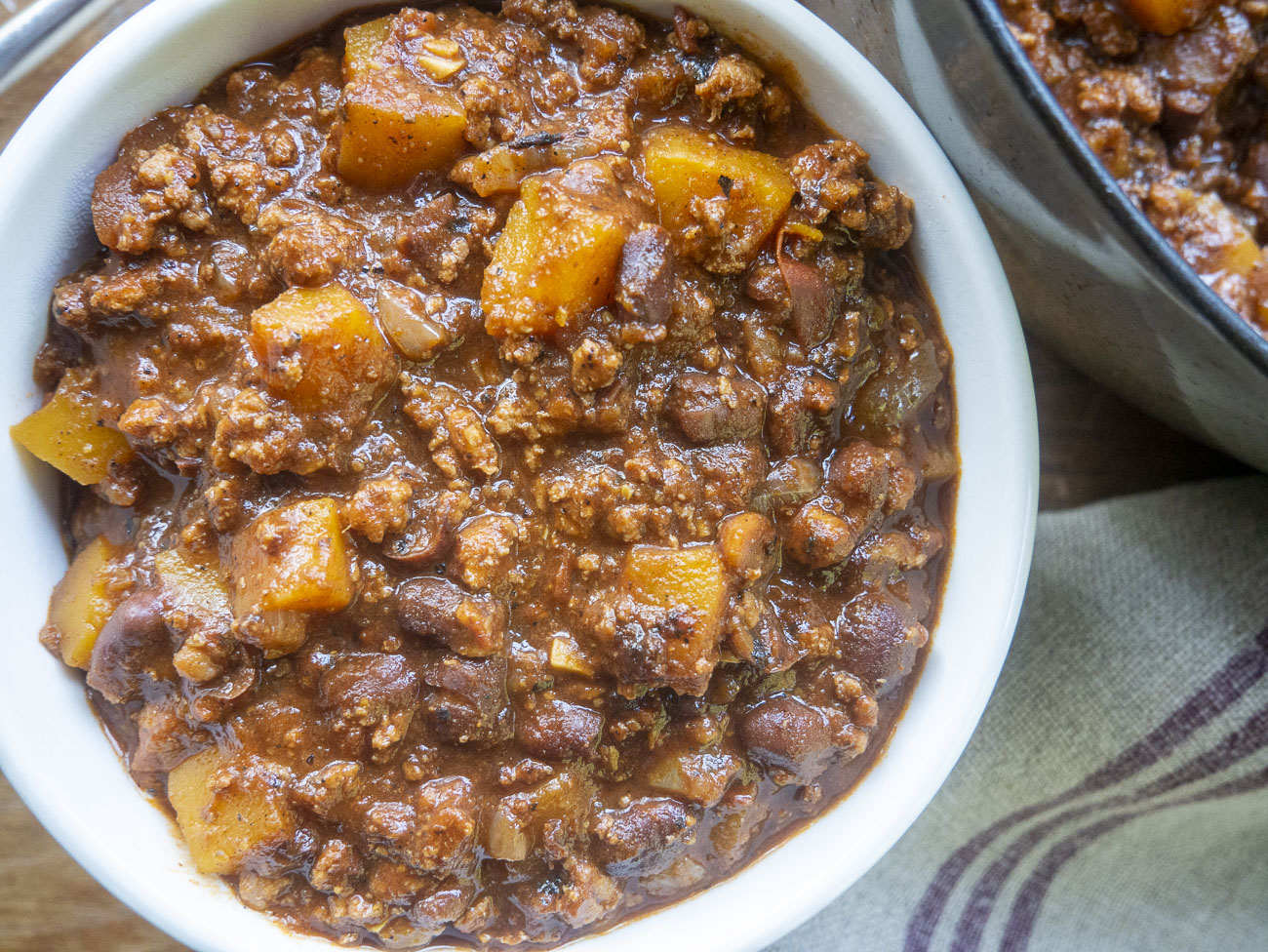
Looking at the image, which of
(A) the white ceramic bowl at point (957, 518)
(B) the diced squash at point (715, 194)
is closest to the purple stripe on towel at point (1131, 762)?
(A) the white ceramic bowl at point (957, 518)

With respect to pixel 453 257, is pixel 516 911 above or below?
below

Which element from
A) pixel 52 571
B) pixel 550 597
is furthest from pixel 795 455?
pixel 52 571

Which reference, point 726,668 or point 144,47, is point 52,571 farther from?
point 726,668

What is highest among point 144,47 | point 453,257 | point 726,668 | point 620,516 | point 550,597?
point 144,47

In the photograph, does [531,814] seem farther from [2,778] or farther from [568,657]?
[2,778]

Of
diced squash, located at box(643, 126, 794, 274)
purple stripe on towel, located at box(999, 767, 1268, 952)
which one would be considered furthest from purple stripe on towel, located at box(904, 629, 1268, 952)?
diced squash, located at box(643, 126, 794, 274)

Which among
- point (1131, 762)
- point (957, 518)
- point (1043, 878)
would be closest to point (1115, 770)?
point (1131, 762)

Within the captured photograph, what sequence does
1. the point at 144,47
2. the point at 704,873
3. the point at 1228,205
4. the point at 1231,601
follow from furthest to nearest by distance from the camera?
the point at 1231,601 < the point at 1228,205 < the point at 704,873 < the point at 144,47

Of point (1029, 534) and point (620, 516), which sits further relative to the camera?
point (1029, 534)
